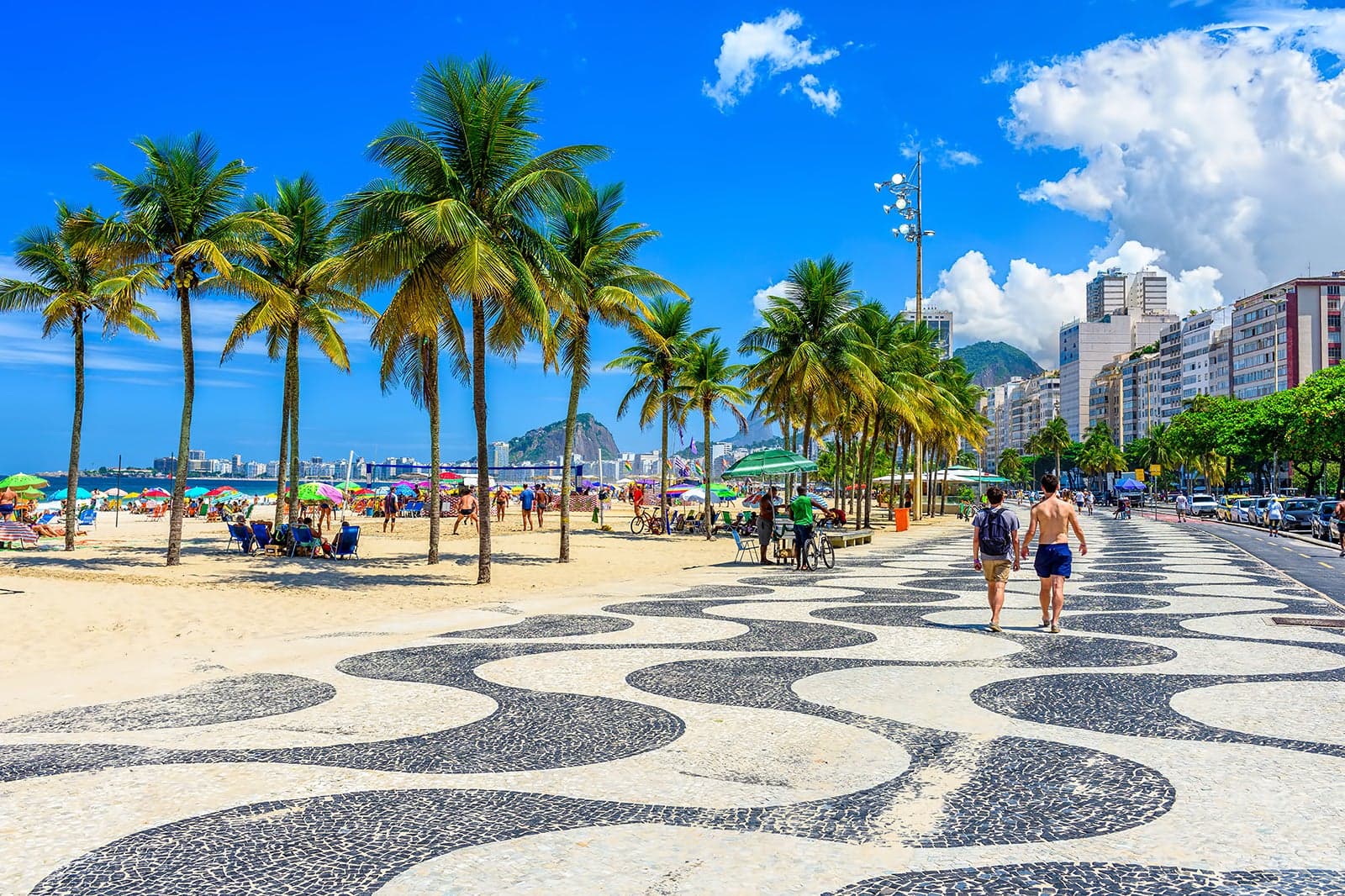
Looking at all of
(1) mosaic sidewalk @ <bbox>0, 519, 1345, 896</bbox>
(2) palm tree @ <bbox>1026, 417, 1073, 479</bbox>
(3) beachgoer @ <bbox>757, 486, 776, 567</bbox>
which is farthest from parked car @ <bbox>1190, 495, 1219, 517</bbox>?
(2) palm tree @ <bbox>1026, 417, 1073, 479</bbox>

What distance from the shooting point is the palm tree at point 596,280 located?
816 inches

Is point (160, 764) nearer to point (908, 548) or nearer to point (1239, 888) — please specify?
point (1239, 888)

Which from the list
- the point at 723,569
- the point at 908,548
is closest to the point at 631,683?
the point at 723,569

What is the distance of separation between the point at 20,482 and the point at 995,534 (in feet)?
138

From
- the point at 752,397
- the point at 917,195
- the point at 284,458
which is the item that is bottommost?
the point at 284,458

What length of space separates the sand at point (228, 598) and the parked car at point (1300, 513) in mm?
27570

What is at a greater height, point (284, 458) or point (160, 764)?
point (284, 458)

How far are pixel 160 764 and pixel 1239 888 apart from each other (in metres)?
5.35

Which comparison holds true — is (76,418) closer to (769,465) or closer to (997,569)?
(769,465)

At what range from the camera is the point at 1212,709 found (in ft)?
21.8

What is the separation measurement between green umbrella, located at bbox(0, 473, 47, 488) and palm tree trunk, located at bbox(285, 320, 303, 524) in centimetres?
2104

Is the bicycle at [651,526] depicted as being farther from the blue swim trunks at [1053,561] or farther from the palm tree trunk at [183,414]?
the blue swim trunks at [1053,561]

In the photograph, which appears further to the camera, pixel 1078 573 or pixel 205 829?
pixel 1078 573

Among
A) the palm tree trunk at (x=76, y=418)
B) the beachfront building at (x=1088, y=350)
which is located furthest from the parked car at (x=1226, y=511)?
the beachfront building at (x=1088, y=350)
